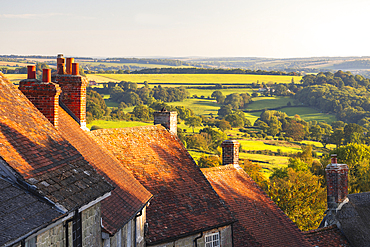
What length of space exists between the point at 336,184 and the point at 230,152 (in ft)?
21.3

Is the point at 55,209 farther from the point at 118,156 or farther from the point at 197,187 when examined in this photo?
the point at 197,187

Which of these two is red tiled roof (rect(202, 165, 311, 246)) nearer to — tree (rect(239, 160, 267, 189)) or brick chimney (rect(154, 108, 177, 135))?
brick chimney (rect(154, 108, 177, 135))

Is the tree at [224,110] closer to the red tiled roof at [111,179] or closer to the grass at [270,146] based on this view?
the grass at [270,146]

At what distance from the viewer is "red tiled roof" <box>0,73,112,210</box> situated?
8133mm

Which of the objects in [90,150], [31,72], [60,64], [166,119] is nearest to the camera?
[31,72]

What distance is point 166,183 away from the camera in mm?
18719

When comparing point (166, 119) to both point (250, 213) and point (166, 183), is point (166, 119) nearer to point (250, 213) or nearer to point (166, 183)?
point (166, 183)

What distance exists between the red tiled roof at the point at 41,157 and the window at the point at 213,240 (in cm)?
926

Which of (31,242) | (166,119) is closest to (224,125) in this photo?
(166,119)

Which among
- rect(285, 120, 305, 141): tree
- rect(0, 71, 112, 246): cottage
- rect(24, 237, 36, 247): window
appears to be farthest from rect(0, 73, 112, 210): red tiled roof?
rect(285, 120, 305, 141): tree

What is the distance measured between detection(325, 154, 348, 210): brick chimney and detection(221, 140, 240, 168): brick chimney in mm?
5425

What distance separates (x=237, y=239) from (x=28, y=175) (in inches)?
607

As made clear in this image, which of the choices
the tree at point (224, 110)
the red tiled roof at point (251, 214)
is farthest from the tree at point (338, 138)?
the red tiled roof at point (251, 214)

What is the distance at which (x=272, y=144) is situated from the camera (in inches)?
5340
